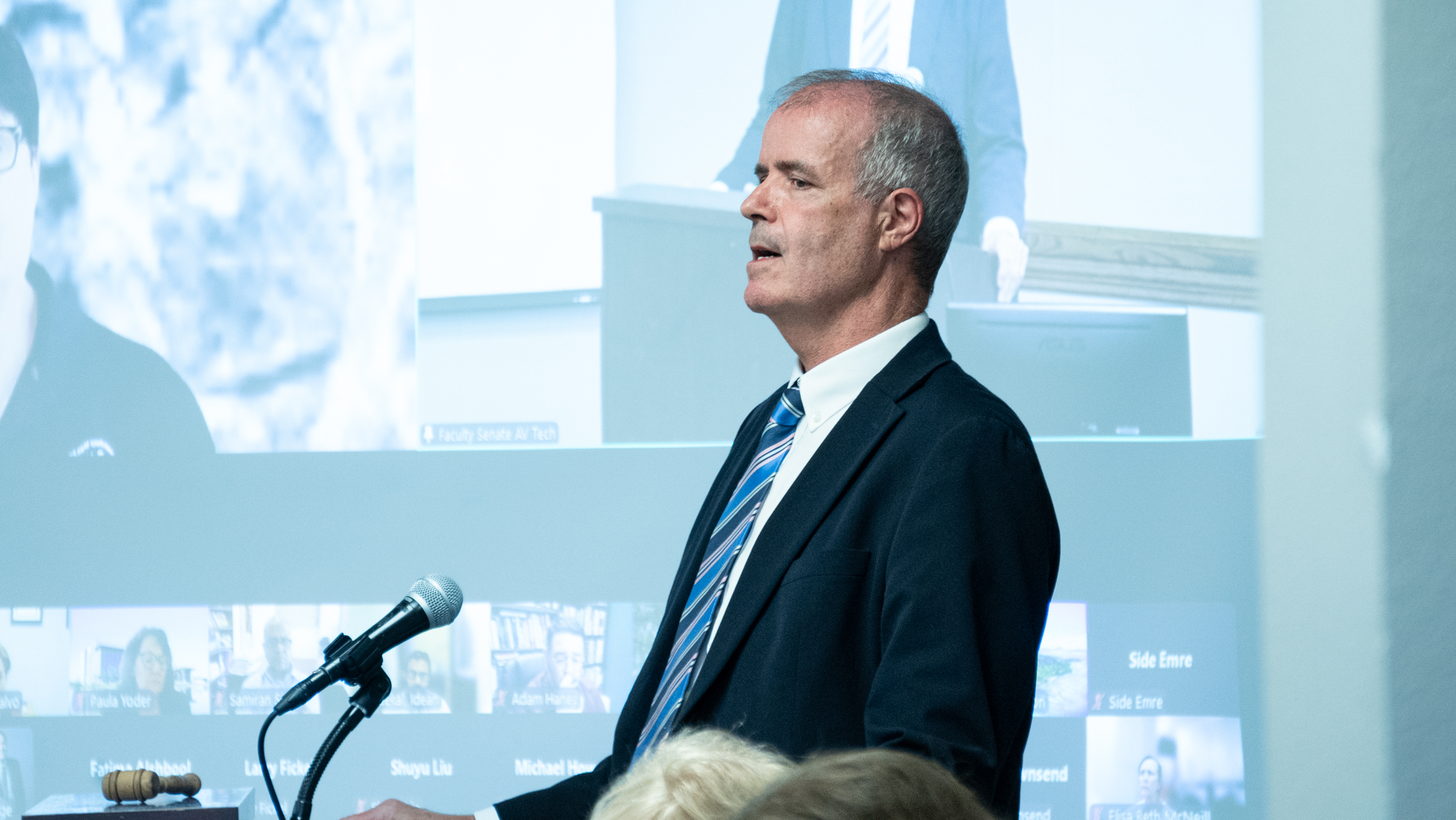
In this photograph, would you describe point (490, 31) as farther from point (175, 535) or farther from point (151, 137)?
point (175, 535)

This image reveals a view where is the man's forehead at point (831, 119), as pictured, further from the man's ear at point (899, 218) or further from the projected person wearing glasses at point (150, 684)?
the projected person wearing glasses at point (150, 684)

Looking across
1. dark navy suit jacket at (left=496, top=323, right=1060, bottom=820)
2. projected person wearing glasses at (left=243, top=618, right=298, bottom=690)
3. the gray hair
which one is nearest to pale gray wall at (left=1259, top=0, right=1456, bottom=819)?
the gray hair

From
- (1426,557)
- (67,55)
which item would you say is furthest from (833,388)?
(67,55)

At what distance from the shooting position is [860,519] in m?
1.13

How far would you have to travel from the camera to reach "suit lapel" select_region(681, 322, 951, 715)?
1.15 m

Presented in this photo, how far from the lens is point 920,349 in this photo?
1.27m

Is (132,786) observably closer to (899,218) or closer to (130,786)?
(130,786)

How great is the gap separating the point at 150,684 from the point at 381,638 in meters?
1.85

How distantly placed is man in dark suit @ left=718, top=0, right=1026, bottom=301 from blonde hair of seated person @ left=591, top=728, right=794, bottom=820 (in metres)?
2.18

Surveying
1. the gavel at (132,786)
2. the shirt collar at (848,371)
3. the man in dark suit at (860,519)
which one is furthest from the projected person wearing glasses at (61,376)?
the shirt collar at (848,371)

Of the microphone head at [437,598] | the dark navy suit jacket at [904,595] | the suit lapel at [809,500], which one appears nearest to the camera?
the dark navy suit jacket at [904,595]

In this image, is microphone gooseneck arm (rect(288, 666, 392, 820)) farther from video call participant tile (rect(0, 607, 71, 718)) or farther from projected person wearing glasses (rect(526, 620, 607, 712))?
video call participant tile (rect(0, 607, 71, 718))

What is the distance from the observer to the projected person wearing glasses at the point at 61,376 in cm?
277

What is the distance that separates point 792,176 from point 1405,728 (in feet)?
7.43
